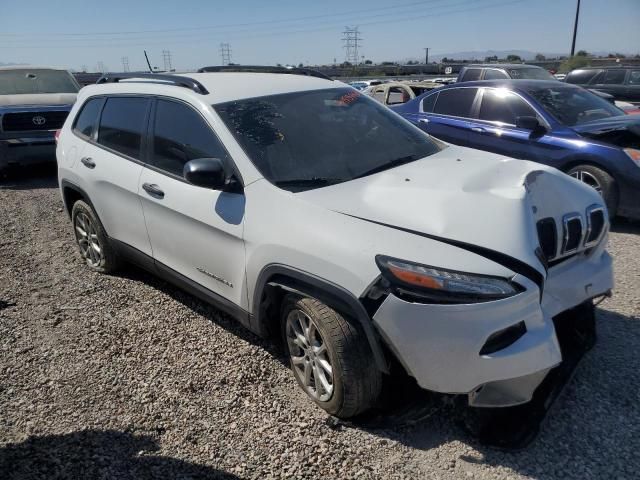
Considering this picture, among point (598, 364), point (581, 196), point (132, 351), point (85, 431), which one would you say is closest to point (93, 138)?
point (132, 351)

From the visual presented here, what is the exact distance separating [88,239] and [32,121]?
5119 millimetres

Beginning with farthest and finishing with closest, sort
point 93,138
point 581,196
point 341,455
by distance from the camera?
point 93,138, point 581,196, point 341,455

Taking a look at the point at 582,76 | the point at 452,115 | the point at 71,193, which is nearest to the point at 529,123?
the point at 452,115

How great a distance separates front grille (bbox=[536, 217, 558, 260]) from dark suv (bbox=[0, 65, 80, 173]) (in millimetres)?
8467

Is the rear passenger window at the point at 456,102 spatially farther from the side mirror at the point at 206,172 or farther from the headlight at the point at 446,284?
the headlight at the point at 446,284

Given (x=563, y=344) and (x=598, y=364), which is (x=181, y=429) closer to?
(x=563, y=344)

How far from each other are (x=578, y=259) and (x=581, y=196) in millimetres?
391

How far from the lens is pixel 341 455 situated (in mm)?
2541

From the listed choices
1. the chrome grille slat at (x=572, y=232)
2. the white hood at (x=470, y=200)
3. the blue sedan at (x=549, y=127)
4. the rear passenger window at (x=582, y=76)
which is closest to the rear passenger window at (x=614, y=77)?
the rear passenger window at (x=582, y=76)

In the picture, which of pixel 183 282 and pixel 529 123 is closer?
pixel 183 282

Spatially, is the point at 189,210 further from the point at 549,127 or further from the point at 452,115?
the point at 452,115

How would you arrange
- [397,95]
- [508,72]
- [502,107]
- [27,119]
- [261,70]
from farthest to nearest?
[508,72], [397,95], [27,119], [502,107], [261,70]

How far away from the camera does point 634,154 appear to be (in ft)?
17.9

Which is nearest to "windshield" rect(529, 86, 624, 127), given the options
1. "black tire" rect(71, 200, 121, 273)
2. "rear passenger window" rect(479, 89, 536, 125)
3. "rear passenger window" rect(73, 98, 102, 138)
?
"rear passenger window" rect(479, 89, 536, 125)
